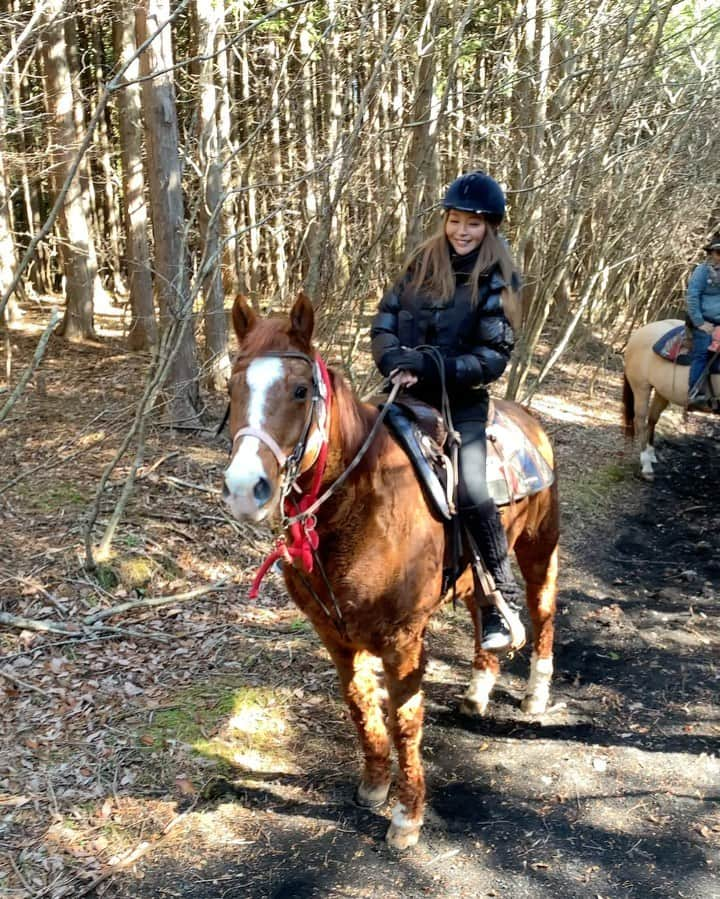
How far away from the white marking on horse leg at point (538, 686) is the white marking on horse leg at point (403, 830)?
1.35m

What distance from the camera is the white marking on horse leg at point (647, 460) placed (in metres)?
9.26

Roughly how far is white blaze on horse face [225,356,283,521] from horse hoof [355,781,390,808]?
2.27 m

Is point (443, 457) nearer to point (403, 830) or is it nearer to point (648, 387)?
point (403, 830)

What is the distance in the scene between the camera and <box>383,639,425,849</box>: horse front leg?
334 cm

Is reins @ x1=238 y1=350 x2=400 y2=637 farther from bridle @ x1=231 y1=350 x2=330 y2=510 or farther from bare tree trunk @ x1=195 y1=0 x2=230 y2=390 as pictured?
bare tree trunk @ x1=195 y1=0 x2=230 y2=390

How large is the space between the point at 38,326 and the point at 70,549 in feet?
32.9

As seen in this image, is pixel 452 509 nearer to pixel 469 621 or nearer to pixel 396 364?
pixel 396 364

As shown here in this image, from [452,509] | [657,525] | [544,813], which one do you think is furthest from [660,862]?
[657,525]

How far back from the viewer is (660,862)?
344cm

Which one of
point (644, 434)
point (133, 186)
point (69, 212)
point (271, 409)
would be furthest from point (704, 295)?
point (69, 212)

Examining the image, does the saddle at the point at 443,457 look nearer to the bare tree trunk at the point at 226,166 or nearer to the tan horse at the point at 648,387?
the bare tree trunk at the point at 226,166

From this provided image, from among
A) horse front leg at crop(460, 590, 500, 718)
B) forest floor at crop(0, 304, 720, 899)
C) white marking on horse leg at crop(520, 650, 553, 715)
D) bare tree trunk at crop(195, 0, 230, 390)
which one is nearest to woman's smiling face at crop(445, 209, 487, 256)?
horse front leg at crop(460, 590, 500, 718)

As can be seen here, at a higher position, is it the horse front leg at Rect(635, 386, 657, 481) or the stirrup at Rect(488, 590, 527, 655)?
the stirrup at Rect(488, 590, 527, 655)

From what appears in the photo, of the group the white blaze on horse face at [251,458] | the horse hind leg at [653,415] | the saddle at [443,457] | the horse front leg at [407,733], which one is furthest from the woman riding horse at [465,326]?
the horse hind leg at [653,415]
